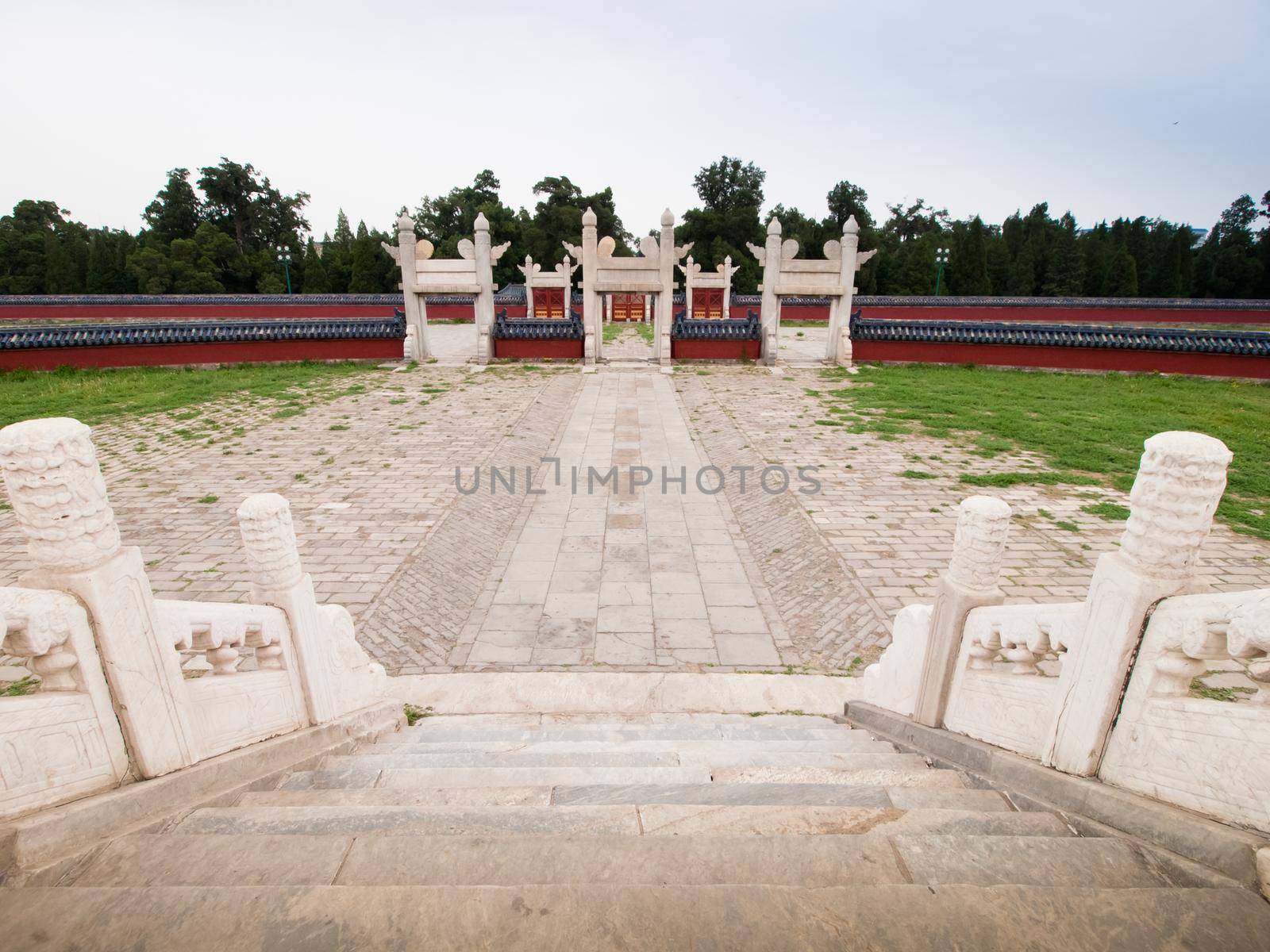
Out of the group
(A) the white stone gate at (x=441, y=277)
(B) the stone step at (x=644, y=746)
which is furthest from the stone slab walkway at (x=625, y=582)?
(A) the white stone gate at (x=441, y=277)

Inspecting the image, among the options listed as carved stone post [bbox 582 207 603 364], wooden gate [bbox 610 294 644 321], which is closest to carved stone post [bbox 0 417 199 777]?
carved stone post [bbox 582 207 603 364]

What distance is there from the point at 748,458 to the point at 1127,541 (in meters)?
7.43

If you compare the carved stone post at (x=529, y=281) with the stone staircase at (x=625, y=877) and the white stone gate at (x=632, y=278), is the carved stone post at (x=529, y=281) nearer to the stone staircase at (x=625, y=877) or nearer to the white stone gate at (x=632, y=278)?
the white stone gate at (x=632, y=278)

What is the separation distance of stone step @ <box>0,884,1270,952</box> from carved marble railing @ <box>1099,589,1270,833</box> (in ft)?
1.00

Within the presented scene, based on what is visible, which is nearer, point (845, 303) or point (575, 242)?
point (845, 303)

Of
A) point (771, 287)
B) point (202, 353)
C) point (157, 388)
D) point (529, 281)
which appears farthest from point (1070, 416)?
point (529, 281)

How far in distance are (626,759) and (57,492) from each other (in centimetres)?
238

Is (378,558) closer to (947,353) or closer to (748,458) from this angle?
(748,458)

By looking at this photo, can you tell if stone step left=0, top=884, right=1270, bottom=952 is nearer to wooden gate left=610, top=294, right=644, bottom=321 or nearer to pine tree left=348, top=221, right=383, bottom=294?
wooden gate left=610, top=294, right=644, bottom=321

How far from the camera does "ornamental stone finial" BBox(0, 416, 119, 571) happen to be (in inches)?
66.9

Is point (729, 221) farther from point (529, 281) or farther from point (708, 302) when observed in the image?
point (529, 281)

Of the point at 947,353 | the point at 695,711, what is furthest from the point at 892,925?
the point at 947,353

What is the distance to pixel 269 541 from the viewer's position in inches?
101

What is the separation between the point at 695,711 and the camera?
13.0 ft
